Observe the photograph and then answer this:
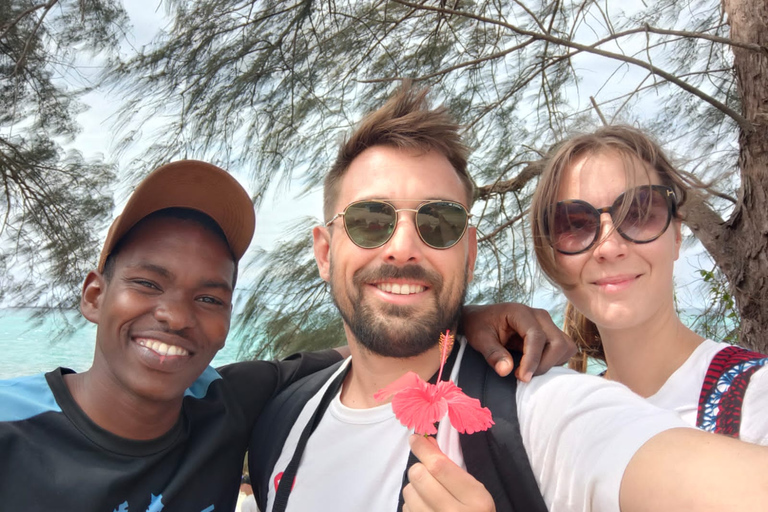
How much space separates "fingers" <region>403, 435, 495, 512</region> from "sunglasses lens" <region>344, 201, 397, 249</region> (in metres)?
0.61

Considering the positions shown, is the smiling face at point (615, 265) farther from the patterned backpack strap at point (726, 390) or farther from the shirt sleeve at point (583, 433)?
the shirt sleeve at point (583, 433)

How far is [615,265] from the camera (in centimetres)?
134

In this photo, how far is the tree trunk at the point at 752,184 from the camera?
215cm

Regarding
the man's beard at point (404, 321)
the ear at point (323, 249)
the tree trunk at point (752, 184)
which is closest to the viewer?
the man's beard at point (404, 321)

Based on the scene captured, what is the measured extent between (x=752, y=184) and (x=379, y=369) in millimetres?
1814

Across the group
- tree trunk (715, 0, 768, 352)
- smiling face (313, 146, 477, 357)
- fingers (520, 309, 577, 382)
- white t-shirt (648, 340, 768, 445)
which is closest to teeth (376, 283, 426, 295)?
smiling face (313, 146, 477, 357)

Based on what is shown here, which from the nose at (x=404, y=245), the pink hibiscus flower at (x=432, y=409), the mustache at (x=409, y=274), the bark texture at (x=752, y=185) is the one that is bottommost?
the pink hibiscus flower at (x=432, y=409)

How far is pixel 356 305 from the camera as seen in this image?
4.14 feet

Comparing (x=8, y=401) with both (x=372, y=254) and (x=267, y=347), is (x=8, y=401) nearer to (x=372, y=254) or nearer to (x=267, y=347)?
(x=372, y=254)

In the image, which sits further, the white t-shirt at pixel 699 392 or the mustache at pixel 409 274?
the mustache at pixel 409 274

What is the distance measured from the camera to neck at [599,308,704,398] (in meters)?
1.34

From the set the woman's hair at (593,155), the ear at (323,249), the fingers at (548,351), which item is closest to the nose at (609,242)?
the woman's hair at (593,155)

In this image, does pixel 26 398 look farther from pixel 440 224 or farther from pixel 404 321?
pixel 440 224

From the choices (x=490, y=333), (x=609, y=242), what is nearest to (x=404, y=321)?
(x=490, y=333)
